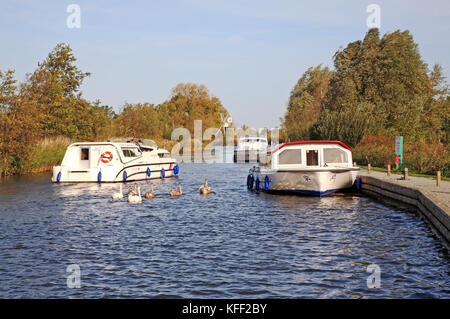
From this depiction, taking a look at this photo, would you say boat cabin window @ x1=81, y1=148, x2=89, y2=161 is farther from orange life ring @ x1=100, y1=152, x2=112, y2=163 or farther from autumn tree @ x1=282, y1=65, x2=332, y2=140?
autumn tree @ x1=282, y1=65, x2=332, y2=140

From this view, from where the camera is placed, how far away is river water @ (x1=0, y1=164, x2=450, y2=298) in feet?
33.9

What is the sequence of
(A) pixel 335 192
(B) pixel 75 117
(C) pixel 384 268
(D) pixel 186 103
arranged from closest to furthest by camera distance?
(C) pixel 384 268, (A) pixel 335 192, (B) pixel 75 117, (D) pixel 186 103

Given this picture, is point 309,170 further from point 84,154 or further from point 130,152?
point 84,154

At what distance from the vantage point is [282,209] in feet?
69.9

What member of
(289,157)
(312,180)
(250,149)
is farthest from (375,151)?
(250,149)

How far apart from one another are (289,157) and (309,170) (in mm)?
2686

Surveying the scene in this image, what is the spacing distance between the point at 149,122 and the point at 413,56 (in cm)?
3862

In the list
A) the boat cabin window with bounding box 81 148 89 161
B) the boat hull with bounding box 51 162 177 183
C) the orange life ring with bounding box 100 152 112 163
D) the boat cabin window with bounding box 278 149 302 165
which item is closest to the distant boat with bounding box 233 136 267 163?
the boat cabin window with bounding box 81 148 89 161

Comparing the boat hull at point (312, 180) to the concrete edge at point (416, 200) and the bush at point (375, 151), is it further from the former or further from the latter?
the bush at point (375, 151)

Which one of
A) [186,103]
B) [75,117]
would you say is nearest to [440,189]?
[75,117]

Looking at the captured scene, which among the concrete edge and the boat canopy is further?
the boat canopy

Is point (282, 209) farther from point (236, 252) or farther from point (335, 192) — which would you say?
point (236, 252)

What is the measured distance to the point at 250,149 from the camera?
63031 mm

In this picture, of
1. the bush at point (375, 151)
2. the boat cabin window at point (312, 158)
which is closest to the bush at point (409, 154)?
the bush at point (375, 151)
